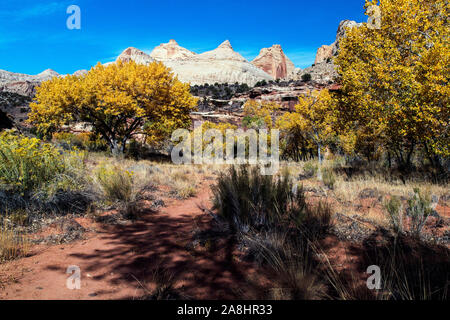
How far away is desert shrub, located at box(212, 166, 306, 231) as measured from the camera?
3.49m

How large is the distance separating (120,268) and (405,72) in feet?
28.5

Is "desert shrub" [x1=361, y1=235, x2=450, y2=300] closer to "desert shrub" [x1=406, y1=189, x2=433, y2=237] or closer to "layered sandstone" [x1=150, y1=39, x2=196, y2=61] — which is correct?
"desert shrub" [x1=406, y1=189, x2=433, y2=237]

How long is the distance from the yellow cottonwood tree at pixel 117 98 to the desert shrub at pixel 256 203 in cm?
1181

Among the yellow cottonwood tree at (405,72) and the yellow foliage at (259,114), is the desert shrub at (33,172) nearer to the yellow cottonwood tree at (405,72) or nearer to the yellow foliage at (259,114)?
the yellow cottonwood tree at (405,72)

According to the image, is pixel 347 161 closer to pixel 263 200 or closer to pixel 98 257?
pixel 263 200

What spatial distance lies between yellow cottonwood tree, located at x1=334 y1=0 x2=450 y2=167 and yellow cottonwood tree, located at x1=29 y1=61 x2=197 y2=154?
33.2 ft

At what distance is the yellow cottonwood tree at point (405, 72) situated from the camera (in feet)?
22.0

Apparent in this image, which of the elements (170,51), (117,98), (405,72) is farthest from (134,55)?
(405,72)

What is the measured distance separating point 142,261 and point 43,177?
3008 millimetres
